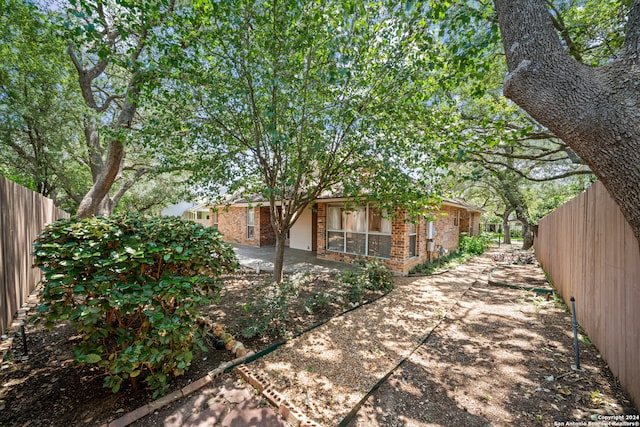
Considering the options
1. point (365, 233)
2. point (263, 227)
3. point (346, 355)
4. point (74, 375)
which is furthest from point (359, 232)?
point (74, 375)

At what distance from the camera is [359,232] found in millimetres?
9125

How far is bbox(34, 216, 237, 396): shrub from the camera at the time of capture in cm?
211

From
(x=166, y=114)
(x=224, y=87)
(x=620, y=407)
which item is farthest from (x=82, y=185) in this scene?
(x=620, y=407)

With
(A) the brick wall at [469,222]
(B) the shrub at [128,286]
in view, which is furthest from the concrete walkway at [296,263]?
(A) the brick wall at [469,222]

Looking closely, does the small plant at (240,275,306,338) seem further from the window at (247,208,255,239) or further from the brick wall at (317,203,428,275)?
the window at (247,208,255,239)

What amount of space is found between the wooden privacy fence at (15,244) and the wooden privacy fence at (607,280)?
633cm

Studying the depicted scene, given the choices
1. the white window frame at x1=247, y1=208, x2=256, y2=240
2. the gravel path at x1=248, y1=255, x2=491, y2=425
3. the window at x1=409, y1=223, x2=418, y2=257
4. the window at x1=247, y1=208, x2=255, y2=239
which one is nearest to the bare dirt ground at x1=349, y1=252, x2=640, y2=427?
the gravel path at x1=248, y1=255, x2=491, y2=425

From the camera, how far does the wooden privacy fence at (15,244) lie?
11.0 feet

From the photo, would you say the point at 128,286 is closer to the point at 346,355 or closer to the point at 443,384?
the point at 346,355

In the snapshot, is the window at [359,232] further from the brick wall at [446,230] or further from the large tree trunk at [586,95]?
the large tree trunk at [586,95]

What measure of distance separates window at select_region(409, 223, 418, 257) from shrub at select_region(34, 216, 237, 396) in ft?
24.1

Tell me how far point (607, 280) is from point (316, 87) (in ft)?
16.3

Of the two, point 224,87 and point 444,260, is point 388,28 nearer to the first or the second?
point 224,87

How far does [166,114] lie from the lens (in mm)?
4961
